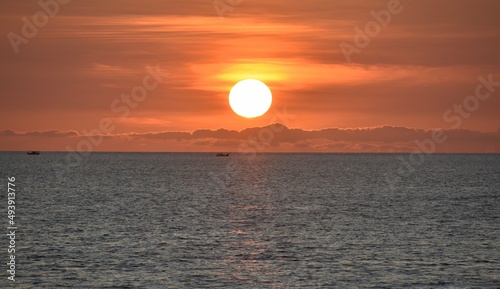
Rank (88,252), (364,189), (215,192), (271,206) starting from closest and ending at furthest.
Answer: (88,252), (271,206), (215,192), (364,189)

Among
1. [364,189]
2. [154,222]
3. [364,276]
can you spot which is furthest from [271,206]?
[364,276]

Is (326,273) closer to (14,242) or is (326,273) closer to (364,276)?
(364,276)

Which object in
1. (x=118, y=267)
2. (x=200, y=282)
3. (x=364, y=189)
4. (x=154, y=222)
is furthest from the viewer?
(x=364, y=189)

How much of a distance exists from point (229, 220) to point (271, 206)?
78.0 ft

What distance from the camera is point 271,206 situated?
122m

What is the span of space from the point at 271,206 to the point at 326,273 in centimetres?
6159

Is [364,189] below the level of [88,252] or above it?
above

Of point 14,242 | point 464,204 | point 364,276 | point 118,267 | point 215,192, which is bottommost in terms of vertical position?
point 364,276

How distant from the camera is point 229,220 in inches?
3880

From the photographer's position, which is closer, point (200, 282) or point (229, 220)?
point (200, 282)

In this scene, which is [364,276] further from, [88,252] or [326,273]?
[88,252]

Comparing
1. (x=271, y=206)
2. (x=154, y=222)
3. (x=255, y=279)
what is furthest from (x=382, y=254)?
(x=271, y=206)

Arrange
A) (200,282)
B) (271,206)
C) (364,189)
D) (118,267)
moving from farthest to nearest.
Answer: (364,189) → (271,206) → (118,267) → (200,282)

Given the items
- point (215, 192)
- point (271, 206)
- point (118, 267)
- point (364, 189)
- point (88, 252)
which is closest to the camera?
point (118, 267)
